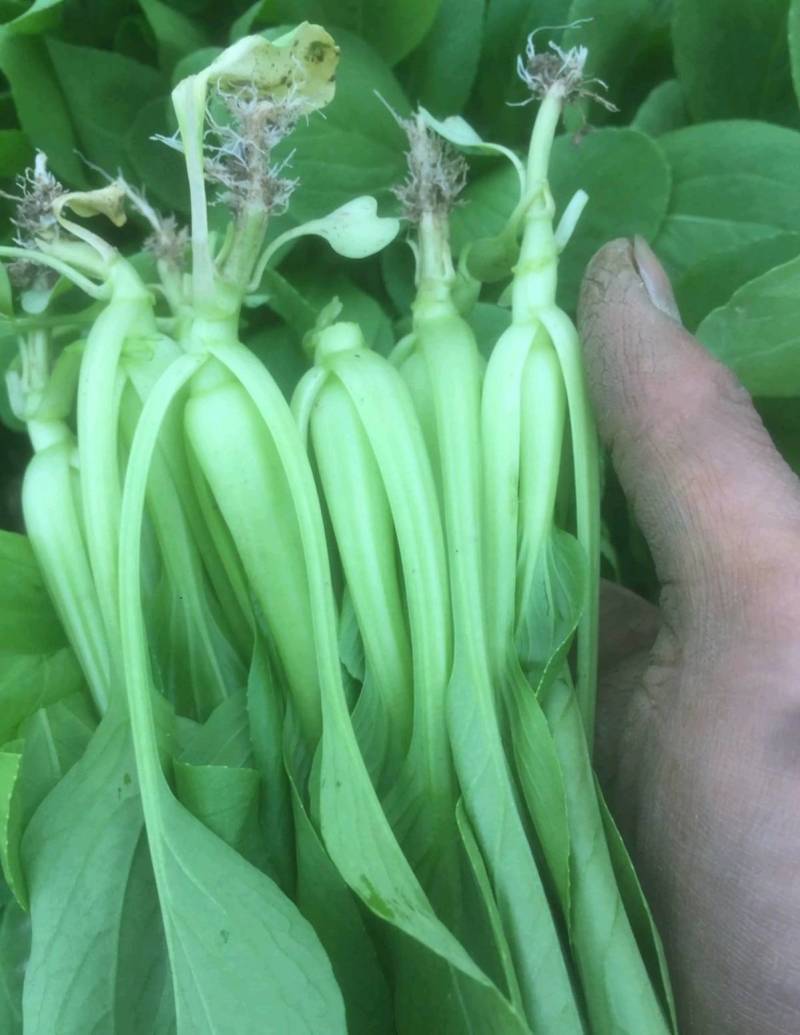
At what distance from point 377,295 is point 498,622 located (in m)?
0.29

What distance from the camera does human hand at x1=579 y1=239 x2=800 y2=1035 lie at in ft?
1.25

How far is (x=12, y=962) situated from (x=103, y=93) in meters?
0.48

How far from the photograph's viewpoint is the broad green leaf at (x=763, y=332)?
0.43m

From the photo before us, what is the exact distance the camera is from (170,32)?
57 centimetres

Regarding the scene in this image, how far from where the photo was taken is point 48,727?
0.47 metres

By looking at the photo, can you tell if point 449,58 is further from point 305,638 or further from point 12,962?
point 12,962

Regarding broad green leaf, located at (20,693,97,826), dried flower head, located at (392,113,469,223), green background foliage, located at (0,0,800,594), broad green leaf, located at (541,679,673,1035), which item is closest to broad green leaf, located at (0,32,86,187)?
green background foliage, located at (0,0,800,594)

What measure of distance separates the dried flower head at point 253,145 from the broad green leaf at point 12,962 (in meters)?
0.34

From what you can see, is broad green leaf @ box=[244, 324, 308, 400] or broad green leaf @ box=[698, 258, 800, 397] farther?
broad green leaf @ box=[244, 324, 308, 400]

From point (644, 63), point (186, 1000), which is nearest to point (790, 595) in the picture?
point (186, 1000)

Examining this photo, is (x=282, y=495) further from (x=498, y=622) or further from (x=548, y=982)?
(x=548, y=982)

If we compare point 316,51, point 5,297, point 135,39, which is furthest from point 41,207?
point 135,39

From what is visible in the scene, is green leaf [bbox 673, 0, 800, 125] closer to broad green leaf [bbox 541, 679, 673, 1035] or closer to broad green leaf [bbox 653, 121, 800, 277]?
broad green leaf [bbox 653, 121, 800, 277]

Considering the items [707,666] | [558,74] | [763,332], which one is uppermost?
[558,74]
